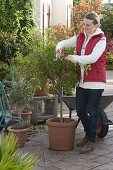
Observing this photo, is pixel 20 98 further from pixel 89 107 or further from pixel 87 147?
pixel 87 147

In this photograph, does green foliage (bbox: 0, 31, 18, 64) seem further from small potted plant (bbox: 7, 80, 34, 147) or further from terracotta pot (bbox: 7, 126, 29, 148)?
terracotta pot (bbox: 7, 126, 29, 148)

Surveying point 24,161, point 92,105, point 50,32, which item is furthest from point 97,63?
point 24,161

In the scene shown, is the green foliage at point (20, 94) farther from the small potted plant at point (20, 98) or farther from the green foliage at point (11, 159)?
the green foliage at point (11, 159)

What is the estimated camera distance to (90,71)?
5465 mm

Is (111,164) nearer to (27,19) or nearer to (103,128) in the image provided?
(103,128)

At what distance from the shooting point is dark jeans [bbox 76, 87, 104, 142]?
17.9 feet

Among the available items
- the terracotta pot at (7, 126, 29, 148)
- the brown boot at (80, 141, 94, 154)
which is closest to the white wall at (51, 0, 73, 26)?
the terracotta pot at (7, 126, 29, 148)

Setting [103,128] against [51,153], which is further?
[103,128]

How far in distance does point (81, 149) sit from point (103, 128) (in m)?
0.73

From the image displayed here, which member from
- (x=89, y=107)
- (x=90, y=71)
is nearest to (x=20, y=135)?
(x=89, y=107)

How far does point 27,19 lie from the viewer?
10.5 metres

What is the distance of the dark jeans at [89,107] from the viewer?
5463 millimetres

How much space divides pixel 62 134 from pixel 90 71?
0.94 metres

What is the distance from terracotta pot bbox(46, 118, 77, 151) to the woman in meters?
0.19
